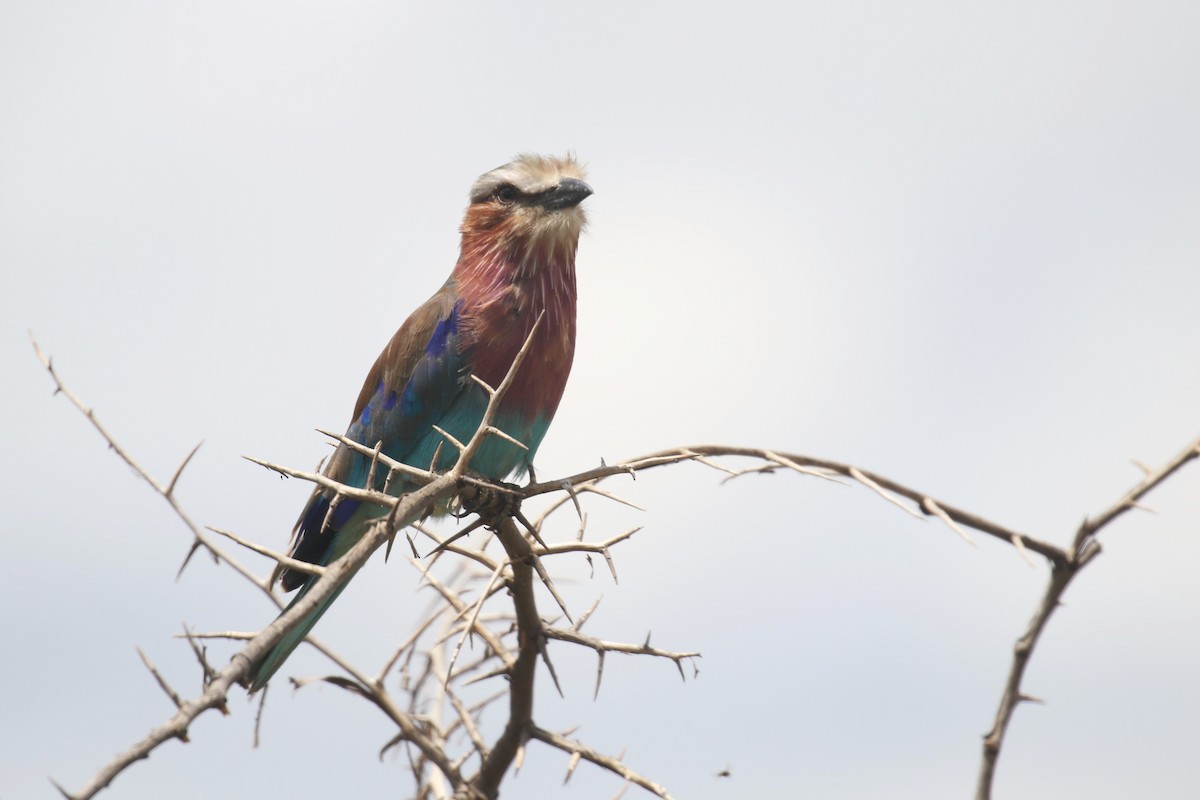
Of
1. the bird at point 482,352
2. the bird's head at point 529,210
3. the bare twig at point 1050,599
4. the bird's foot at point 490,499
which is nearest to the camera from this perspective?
the bare twig at point 1050,599

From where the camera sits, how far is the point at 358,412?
237 inches

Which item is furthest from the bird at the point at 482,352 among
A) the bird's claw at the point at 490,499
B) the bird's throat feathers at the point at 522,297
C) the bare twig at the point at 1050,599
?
the bare twig at the point at 1050,599

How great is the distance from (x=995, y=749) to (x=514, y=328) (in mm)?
3837

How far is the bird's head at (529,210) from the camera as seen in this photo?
18.4 feet

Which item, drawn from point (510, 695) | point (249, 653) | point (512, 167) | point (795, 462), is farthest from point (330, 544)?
point (249, 653)

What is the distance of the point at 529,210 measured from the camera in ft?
18.7

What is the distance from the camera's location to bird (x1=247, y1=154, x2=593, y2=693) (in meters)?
5.23

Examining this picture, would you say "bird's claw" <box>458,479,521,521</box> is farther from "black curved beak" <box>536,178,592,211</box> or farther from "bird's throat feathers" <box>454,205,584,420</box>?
"black curved beak" <box>536,178,592,211</box>

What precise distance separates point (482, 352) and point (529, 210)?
720 mm

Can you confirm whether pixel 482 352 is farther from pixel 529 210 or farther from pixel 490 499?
pixel 490 499

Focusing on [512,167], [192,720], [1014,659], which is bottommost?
[192,720]

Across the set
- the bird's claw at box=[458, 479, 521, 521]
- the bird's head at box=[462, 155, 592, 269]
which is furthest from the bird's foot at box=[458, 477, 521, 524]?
the bird's head at box=[462, 155, 592, 269]

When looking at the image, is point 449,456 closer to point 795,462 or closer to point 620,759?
point 620,759

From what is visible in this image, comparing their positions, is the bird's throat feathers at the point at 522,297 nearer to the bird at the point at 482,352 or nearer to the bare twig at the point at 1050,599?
the bird at the point at 482,352
